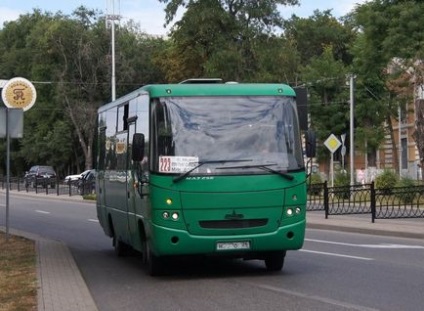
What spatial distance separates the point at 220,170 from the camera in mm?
11430

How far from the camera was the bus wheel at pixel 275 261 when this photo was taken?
12459 mm

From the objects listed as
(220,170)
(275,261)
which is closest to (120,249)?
(275,261)

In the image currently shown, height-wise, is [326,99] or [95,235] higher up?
[326,99]

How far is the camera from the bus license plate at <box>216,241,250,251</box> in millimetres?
11445

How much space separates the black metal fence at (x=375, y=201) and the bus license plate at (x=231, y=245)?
1185 cm

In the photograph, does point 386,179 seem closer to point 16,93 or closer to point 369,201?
point 369,201

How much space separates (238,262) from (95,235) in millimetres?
7855

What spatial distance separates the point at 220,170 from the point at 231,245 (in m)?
1.15

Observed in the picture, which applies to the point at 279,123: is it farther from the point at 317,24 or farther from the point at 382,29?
the point at 317,24

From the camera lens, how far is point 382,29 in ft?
125

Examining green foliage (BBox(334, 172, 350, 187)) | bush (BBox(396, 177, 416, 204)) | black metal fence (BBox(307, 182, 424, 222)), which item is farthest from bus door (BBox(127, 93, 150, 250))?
green foliage (BBox(334, 172, 350, 187))

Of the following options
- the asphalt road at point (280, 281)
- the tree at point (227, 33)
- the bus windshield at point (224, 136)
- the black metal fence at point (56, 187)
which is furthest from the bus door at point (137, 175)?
the tree at point (227, 33)

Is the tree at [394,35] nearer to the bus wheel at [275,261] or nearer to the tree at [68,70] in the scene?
the bus wheel at [275,261]

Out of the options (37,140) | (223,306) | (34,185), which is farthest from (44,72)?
(223,306)
